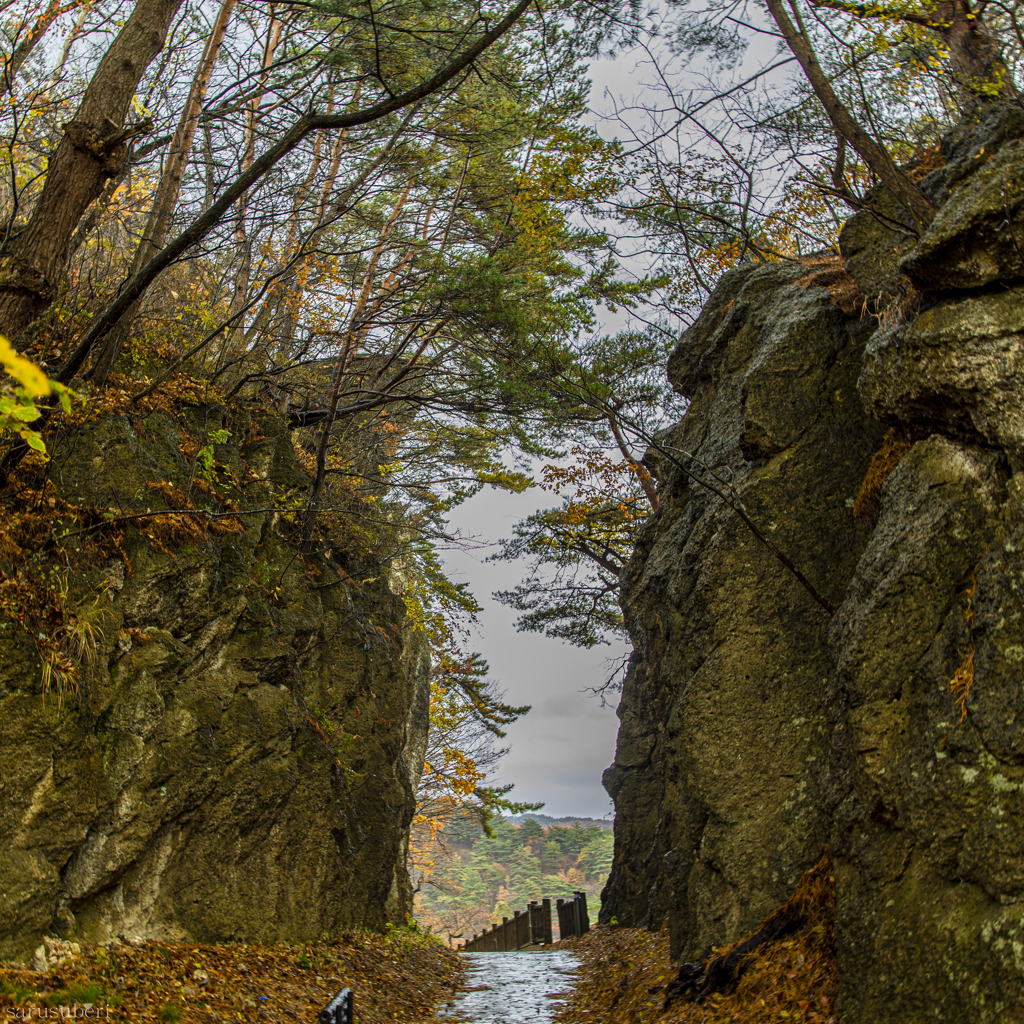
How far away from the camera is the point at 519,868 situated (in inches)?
2591

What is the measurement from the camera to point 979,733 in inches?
154

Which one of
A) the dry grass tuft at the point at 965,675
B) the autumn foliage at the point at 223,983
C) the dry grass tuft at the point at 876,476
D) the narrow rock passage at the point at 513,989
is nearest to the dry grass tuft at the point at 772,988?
the narrow rock passage at the point at 513,989

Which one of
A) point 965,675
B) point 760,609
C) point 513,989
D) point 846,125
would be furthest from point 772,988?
point 846,125

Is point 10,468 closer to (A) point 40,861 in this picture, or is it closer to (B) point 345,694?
(A) point 40,861

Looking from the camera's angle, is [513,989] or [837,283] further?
[513,989]

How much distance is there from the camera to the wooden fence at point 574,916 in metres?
17.4

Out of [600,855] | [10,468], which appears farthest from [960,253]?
[600,855]

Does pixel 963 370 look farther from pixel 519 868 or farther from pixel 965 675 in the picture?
pixel 519 868

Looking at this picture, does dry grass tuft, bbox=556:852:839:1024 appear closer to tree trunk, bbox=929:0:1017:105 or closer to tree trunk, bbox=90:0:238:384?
tree trunk, bbox=90:0:238:384

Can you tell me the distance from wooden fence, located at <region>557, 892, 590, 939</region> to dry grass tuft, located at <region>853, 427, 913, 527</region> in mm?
14043

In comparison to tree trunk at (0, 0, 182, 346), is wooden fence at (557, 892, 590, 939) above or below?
below

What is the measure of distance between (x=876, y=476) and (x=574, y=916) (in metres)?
15.6

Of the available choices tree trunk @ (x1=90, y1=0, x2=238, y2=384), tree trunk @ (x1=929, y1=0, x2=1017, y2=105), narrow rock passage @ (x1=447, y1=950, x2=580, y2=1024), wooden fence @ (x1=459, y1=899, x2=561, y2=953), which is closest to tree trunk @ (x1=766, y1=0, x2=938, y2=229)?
tree trunk @ (x1=929, y1=0, x2=1017, y2=105)

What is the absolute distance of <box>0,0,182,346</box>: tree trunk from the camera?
4.98 m
